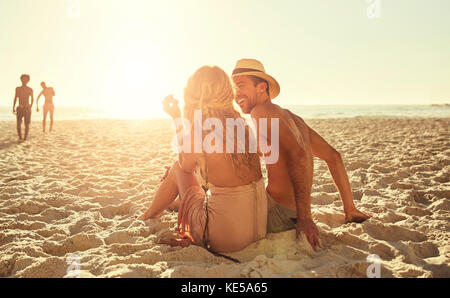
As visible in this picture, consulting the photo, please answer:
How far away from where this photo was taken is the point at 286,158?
78.4 inches

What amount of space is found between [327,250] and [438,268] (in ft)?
2.13

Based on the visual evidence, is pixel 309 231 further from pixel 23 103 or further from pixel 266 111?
pixel 23 103

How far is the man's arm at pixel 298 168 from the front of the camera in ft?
6.34

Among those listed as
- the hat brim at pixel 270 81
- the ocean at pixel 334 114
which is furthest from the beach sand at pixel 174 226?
the ocean at pixel 334 114

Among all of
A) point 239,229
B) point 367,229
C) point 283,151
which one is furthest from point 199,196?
point 367,229

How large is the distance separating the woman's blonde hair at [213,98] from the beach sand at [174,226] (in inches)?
27.4

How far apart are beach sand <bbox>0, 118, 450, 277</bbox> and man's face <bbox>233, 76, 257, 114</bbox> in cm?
100

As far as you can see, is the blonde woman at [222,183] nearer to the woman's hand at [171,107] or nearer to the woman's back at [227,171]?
the woman's back at [227,171]

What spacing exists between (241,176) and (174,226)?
1.04 metres

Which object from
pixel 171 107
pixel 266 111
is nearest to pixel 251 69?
pixel 266 111

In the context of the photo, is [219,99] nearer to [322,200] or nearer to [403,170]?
[322,200]

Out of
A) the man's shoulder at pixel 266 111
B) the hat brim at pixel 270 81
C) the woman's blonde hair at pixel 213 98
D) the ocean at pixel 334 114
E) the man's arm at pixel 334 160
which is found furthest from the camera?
the ocean at pixel 334 114
